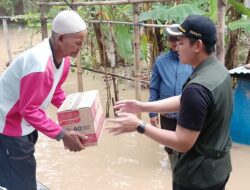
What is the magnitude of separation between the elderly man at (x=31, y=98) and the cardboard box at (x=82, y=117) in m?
0.05

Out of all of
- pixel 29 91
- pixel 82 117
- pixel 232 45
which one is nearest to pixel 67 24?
pixel 29 91

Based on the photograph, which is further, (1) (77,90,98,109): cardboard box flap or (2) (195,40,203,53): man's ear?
(1) (77,90,98,109): cardboard box flap

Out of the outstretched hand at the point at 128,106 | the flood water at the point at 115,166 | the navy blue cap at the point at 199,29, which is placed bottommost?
the flood water at the point at 115,166

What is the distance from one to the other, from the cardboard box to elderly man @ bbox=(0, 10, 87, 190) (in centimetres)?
5

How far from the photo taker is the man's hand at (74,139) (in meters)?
2.68

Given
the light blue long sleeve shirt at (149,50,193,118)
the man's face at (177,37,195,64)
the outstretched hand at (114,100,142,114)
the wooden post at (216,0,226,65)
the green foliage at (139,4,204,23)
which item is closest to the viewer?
the man's face at (177,37,195,64)

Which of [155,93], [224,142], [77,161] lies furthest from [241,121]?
[224,142]

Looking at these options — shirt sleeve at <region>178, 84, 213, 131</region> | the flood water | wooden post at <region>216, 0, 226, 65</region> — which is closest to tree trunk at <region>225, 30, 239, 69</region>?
the flood water

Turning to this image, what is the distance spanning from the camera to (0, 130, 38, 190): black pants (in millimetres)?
2848

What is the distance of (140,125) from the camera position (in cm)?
204

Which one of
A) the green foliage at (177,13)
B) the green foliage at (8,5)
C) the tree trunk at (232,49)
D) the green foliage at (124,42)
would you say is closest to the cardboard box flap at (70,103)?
the green foliage at (177,13)

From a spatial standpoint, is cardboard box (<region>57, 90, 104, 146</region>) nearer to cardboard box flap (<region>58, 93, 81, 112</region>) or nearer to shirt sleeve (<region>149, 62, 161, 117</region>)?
cardboard box flap (<region>58, 93, 81, 112</region>)

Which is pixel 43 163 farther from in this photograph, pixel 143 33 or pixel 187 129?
pixel 187 129

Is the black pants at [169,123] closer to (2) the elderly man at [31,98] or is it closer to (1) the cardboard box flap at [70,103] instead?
(1) the cardboard box flap at [70,103]
